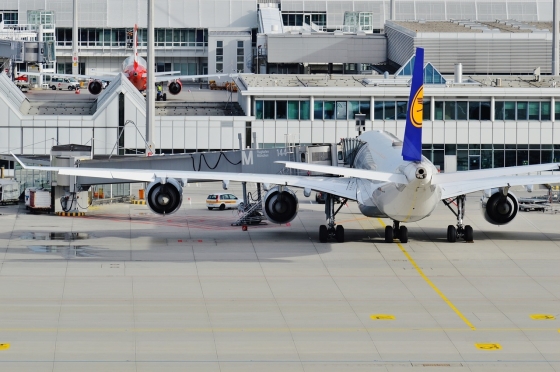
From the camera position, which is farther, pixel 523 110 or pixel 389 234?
pixel 523 110

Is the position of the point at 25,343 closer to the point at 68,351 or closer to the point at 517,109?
the point at 68,351

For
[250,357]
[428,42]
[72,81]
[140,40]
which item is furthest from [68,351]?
[140,40]

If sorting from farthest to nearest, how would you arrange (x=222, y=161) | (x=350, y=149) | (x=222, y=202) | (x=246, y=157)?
(x=222, y=202) < (x=222, y=161) < (x=246, y=157) < (x=350, y=149)

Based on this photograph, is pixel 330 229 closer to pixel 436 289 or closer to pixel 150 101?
pixel 436 289

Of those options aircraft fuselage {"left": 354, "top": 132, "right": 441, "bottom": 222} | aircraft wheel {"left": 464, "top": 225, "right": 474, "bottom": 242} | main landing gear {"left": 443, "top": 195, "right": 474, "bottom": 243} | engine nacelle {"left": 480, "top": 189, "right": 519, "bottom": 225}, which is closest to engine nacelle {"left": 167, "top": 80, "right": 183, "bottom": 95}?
aircraft fuselage {"left": 354, "top": 132, "right": 441, "bottom": 222}

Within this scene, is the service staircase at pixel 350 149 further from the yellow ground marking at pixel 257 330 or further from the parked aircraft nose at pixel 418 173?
the yellow ground marking at pixel 257 330

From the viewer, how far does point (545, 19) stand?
177500 millimetres

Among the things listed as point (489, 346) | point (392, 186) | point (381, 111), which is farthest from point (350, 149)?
point (489, 346)

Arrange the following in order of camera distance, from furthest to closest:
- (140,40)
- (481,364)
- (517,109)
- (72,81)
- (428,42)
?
1. (140,40)
2. (72,81)
3. (428,42)
4. (517,109)
5. (481,364)

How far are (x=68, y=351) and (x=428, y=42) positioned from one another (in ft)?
316

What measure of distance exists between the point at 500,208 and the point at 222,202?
74.1ft

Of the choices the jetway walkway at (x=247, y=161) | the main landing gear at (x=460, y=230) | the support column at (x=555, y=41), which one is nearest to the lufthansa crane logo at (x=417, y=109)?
the main landing gear at (x=460, y=230)

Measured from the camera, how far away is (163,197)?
201 feet

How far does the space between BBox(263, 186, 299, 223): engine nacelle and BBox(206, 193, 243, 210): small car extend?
1754 cm
